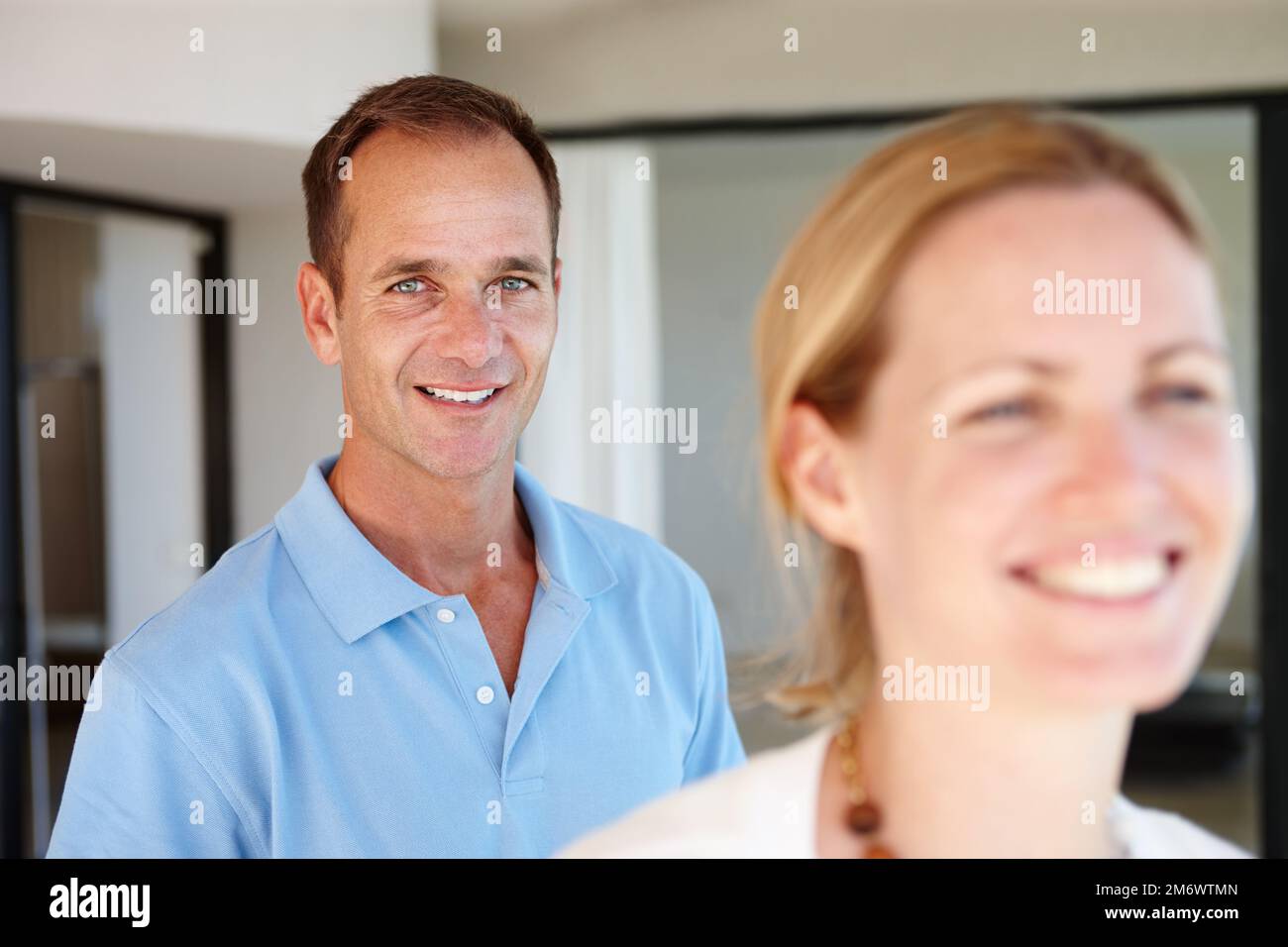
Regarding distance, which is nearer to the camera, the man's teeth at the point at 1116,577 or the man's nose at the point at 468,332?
the man's teeth at the point at 1116,577

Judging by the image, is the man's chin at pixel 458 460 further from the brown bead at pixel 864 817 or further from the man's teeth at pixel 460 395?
the brown bead at pixel 864 817

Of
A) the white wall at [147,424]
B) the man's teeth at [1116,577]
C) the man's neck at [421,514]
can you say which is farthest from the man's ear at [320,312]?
the white wall at [147,424]

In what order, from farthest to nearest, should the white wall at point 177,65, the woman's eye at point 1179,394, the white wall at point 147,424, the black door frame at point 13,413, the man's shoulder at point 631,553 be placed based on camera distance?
the white wall at point 147,424
the black door frame at point 13,413
the white wall at point 177,65
the man's shoulder at point 631,553
the woman's eye at point 1179,394

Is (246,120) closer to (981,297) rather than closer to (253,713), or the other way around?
(253,713)

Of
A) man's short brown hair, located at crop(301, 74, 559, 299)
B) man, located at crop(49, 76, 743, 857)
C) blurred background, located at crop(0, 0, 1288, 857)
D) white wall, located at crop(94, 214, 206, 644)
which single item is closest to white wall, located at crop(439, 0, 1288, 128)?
blurred background, located at crop(0, 0, 1288, 857)

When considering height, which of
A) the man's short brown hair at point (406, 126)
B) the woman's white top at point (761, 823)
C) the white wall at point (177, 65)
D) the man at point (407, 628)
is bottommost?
the woman's white top at point (761, 823)

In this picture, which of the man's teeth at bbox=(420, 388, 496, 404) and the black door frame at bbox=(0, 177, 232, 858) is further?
the black door frame at bbox=(0, 177, 232, 858)

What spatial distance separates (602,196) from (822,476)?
1.37m

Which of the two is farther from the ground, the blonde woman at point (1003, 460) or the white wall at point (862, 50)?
the white wall at point (862, 50)

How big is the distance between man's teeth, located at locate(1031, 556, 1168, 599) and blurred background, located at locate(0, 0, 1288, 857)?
310 millimetres

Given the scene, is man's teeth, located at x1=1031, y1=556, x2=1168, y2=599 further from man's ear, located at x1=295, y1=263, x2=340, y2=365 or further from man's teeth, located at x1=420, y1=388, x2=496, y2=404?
man's ear, located at x1=295, y1=263, x2=340, y2=365

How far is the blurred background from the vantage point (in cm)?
163

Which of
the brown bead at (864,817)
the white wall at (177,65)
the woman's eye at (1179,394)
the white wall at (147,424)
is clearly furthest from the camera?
the white wall at (147,424)

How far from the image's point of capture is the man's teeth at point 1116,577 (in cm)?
115
